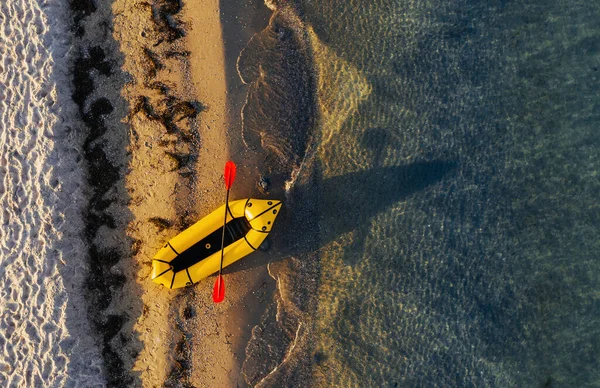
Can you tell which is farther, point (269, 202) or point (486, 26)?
point (486, 26)

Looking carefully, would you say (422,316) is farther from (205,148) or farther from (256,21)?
(256,21)

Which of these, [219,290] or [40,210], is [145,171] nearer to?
[40,210]

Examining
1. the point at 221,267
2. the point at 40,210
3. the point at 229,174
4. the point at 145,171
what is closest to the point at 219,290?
the point at 221,267

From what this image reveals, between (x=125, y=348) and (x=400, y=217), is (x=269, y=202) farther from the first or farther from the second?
(x=125, y=348)

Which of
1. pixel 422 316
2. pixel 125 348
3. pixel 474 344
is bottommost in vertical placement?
pixel 474 344

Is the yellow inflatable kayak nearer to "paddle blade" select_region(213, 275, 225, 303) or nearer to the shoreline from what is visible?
"paddle blade" select_region(213, 275, 225, 303)

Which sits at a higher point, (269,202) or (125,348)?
(269,202)

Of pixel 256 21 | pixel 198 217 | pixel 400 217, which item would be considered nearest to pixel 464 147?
pixel 400 217
